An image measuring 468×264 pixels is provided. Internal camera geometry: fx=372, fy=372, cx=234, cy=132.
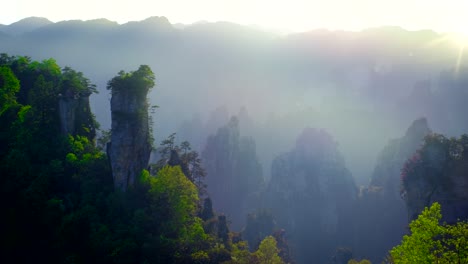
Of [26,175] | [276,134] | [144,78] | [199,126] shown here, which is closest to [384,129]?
[276,134]

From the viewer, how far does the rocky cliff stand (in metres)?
47.8

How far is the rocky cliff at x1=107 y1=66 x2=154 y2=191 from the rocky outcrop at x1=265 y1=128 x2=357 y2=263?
211 feet

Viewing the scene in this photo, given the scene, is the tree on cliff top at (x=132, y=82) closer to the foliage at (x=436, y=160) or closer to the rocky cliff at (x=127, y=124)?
the rocky cliff at (x=127, y=124)

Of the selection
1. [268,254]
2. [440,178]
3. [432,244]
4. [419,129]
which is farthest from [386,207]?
[432,244]

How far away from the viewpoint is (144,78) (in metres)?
49.2

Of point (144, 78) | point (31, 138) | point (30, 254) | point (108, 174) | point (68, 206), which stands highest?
point (144, 78)

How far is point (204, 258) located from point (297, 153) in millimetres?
75231

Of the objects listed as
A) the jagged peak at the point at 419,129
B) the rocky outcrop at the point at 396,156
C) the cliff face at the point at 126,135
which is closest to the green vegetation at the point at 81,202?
the cliff face at the point at 126,135

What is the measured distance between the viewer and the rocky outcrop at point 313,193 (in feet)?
338

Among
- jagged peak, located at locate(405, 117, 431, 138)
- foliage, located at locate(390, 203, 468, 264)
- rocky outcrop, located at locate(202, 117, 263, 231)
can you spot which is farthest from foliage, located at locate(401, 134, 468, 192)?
rocky outcrop, located at locate(202, 117, 263, 231)

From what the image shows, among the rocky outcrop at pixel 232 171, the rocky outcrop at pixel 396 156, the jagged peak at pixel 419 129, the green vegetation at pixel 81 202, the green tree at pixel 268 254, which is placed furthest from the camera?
the rocky outcrop at pixel 232 171

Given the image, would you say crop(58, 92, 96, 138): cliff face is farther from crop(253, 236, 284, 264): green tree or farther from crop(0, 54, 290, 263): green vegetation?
crop(253, 236, 284, 264): green tree

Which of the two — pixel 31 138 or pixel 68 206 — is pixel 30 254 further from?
pixel 31 138

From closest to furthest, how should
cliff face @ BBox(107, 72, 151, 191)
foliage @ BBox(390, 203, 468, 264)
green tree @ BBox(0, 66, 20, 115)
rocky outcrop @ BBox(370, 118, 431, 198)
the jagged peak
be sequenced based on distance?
foliage @ BBox(390, 203, 468, 264) < cliff face @ BBox(107, 72, 151, 191) < green tree @ BBox(0, 66, 20, 115) < the jagged peak < rocky outcrop @ BBox(370, 118, 431, 198)
